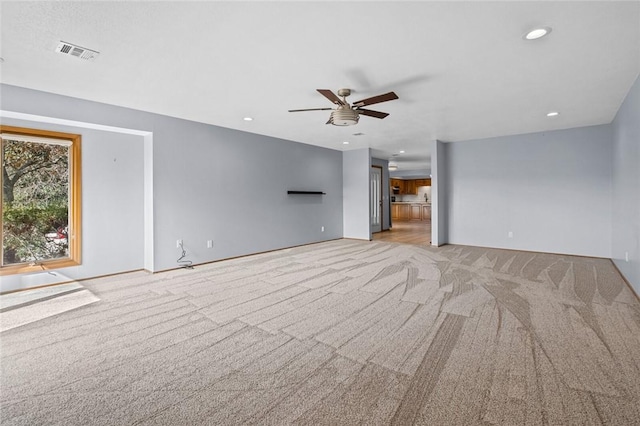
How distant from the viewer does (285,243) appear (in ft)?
22.8

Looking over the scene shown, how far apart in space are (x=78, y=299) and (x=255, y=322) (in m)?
2.38

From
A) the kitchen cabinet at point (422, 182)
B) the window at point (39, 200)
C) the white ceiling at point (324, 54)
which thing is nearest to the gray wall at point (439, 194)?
the white ceiling at point (324, 54)

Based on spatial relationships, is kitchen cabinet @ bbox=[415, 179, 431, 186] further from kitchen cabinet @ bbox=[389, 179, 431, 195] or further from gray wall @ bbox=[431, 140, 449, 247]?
gray wall @ bbox=[431, 140, 449, 247]

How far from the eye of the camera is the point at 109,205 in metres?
4.59

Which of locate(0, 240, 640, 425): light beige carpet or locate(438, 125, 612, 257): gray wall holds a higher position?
locate(438, 125, 612, 257): gray wall

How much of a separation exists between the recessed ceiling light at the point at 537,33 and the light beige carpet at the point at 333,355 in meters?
2.56

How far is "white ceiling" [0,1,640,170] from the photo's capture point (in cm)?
223

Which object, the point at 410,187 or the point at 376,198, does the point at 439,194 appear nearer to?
the point at 376,198

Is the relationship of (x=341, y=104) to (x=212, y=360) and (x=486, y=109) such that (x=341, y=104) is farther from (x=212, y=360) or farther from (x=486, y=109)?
(x=212, y=360)

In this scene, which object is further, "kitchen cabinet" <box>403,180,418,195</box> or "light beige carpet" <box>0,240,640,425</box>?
"kitchen cabinet" <box>403,180,418,195</box>

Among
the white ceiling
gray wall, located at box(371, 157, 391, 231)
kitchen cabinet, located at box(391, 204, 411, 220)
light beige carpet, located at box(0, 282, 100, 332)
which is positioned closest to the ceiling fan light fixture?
the white ceiling

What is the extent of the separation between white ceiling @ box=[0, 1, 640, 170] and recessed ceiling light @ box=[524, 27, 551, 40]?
0.06 m

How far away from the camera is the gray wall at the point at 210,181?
14.1ft

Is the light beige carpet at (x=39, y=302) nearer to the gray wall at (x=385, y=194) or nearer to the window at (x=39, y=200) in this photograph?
the window at (x=39, y=200)
